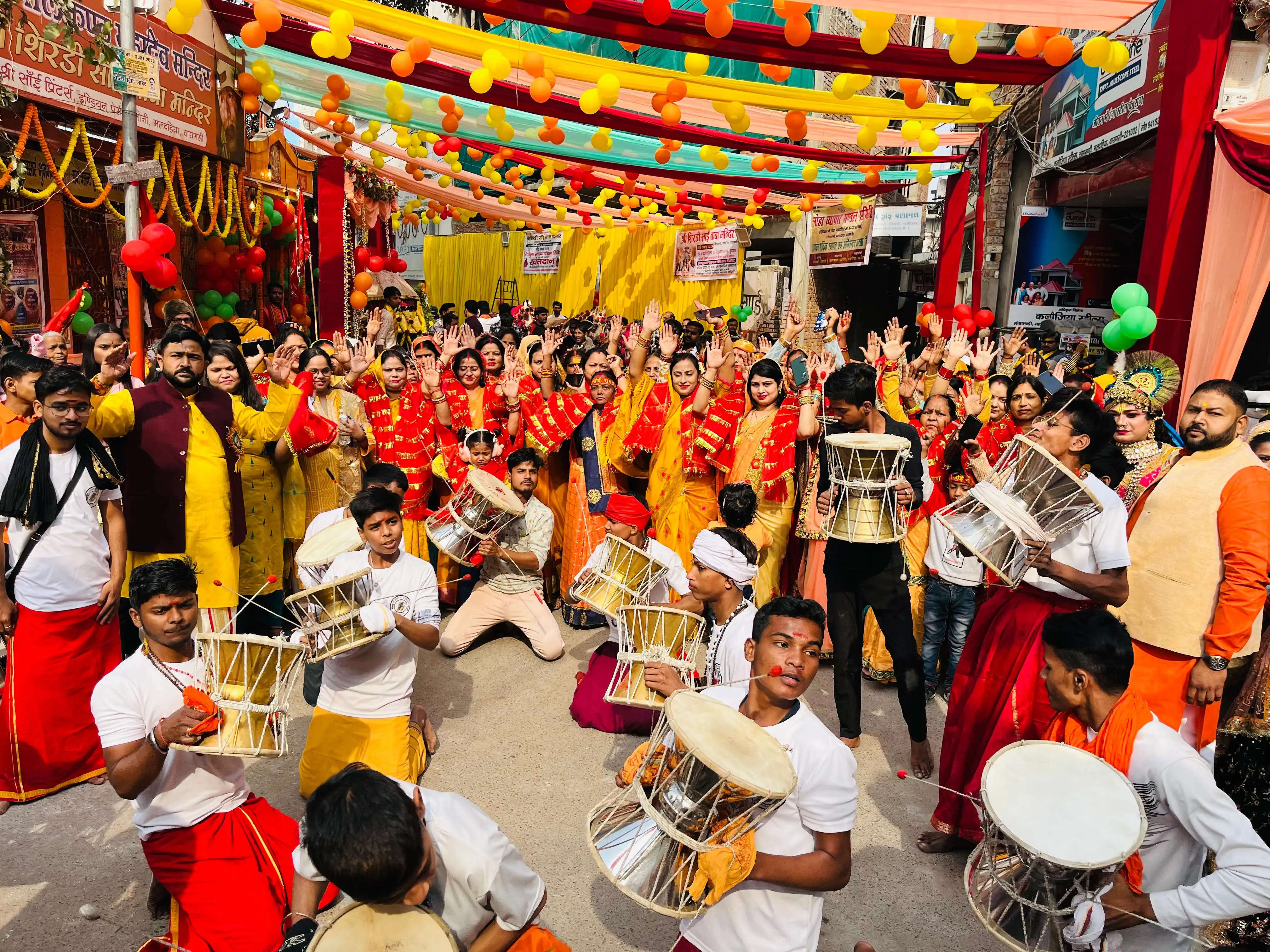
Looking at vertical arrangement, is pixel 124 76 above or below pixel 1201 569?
above

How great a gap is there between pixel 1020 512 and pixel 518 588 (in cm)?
310

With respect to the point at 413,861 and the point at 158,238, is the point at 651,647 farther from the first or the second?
the point at 158,238

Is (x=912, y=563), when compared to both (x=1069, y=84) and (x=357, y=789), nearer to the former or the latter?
(x=357, y=789)

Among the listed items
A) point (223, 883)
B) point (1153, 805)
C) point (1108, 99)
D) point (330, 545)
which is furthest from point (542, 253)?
point (1153, 805)

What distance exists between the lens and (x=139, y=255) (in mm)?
5152

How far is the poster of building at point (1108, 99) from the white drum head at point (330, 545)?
19.5ft

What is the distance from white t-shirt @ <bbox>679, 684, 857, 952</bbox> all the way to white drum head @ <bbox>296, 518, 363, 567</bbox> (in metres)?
1.86

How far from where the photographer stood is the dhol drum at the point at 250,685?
244 centimetres

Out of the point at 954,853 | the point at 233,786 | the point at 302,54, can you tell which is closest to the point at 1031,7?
the point at 954,853

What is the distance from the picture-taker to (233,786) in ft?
8.50

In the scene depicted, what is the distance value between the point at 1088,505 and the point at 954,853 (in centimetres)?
149

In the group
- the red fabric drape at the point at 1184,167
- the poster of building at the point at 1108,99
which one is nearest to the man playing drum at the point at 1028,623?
the red fabric drape at the point at 1184,167

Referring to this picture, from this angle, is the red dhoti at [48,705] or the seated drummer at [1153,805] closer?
the seated drummer at [1153,805]

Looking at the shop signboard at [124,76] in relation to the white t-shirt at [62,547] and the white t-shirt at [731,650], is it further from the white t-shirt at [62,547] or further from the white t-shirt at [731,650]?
the white t-shirt at [731,650]
